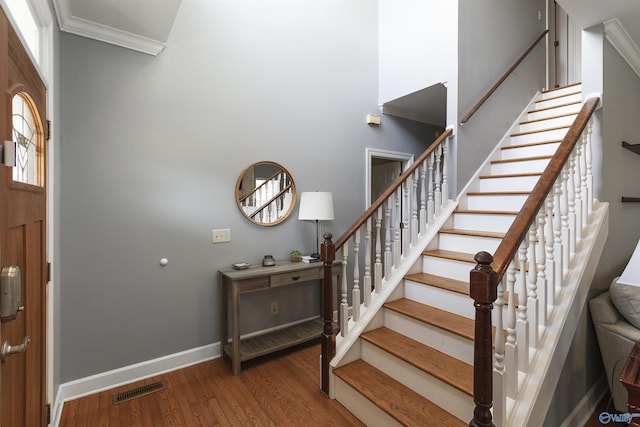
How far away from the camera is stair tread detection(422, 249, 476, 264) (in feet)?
7.47

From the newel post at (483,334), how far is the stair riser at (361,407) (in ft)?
2.06

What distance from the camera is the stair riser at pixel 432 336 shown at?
180 centimetres

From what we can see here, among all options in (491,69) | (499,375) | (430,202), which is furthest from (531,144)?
(499,375)

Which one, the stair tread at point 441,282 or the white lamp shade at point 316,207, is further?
the white lamp shade at point 316,207

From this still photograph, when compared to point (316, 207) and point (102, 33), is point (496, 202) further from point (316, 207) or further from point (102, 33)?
point (102, 33)

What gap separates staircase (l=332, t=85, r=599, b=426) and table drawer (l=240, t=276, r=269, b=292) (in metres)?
0.86

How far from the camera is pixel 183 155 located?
8.18 feet

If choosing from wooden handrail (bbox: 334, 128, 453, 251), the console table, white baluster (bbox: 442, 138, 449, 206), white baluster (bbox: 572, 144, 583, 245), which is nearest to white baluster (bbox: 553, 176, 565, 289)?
white baluster (bbox: 572, 144, 583, 245)

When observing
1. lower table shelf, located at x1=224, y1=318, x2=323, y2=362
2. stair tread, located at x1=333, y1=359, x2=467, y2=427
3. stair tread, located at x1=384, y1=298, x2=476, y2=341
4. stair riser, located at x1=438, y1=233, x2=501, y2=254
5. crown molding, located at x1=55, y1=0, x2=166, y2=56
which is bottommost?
lower table shelf, located at x1=224, y1=318, x2=323, y2=362

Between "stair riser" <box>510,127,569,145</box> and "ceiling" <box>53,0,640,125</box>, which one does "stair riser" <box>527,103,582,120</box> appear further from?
"ceiling" <box>53,0,640,125</box>

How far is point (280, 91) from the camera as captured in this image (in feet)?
9.74

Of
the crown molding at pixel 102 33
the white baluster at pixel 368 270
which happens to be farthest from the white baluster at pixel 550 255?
the crown molding at pixel 102 33

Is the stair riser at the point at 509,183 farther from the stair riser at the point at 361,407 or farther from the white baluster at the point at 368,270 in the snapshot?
the stair riser at the point at 361,407

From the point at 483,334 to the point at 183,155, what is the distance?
2.39 m
